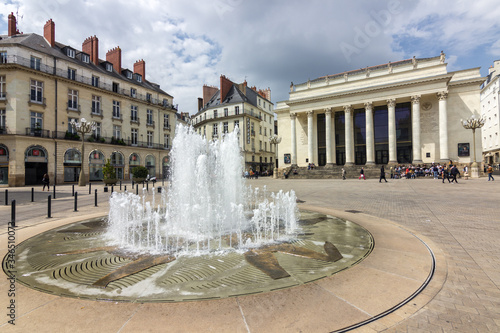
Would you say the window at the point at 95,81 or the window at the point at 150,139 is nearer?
the window at the point at 95,81

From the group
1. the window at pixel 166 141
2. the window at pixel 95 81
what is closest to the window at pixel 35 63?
the window at pixel 95 81

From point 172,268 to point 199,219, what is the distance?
2348mm

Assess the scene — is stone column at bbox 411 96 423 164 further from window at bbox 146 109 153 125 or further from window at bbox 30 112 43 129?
window at bbox 30 112 43 129

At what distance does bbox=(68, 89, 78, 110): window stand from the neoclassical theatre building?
112 ft

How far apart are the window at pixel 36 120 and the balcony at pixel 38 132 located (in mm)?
489

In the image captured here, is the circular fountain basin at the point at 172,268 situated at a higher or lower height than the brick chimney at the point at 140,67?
lower

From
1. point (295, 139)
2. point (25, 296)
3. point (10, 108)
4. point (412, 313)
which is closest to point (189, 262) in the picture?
point (25, 296)

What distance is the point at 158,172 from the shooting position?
136 feet

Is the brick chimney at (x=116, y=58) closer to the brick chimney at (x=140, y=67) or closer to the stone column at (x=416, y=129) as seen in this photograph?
the brick chimney at (x=140, y=67)

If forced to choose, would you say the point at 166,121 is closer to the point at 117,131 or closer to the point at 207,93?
the point at 117,131

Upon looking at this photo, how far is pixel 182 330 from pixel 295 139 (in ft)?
138

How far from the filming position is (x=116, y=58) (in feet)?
131

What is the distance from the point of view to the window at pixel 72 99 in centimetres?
3124

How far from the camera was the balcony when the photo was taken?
2707cm
